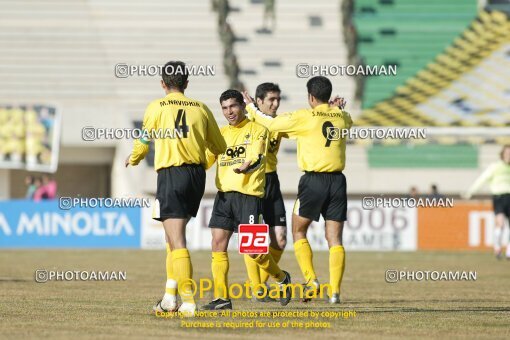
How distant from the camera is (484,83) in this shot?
3812cm

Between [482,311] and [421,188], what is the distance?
79.4ft

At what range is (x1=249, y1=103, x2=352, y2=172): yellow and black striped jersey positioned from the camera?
12781mm

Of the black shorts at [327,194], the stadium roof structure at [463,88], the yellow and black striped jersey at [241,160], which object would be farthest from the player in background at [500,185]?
the yellow and black striped jersey at [241,160]

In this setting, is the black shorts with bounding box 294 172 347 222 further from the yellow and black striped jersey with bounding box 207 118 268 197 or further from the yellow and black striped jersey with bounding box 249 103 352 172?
the yellow and black striped jersey with bounding box 207 118 268 197

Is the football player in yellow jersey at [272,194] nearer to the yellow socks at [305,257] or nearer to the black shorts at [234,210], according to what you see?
the yellow socks at [305,257]

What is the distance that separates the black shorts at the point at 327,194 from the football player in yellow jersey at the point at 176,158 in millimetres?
2335

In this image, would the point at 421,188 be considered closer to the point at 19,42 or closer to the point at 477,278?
the point at 19,42

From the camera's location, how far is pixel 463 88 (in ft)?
125

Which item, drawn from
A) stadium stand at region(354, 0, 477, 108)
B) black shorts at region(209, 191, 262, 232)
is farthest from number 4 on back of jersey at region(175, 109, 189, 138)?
stadium stand at region(354, 0, 477, 108)

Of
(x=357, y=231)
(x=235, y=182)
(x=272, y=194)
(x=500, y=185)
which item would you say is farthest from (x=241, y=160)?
(x=357, y=231)

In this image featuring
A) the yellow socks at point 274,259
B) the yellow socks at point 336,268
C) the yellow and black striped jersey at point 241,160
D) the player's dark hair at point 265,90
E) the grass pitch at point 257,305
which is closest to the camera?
the grass pitch at point 257,305

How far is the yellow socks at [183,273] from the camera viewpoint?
10461mm

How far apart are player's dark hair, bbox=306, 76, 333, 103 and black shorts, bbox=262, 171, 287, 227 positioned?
48.5 inches

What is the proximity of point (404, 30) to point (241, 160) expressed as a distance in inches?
1161
